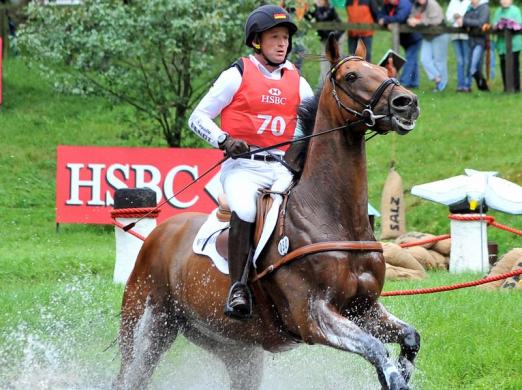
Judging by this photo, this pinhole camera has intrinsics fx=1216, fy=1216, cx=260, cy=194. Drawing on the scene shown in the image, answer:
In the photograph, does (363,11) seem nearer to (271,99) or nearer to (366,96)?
(271,99)

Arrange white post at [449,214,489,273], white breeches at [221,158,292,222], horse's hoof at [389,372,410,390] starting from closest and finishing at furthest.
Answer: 1. horse's hoof at [389,372,410,390]
2. white breeches at [221,158,292,222]
3. white post at [449,214,489,273]

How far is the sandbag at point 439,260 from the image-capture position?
14.1m

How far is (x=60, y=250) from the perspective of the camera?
1559 cm

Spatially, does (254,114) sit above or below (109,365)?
above

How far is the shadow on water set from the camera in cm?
891

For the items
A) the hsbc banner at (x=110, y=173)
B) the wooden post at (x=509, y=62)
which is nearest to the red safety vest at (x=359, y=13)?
the wooden post at (x=509, y=62)

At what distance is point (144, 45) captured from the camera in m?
18.9

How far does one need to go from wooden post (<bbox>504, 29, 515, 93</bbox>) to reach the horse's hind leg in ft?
51.2

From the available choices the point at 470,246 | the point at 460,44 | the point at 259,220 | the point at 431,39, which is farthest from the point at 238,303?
the point at 431,39

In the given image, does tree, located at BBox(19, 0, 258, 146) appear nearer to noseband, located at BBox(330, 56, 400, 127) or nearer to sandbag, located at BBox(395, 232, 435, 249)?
sandbag, located at BBox(395, 232, 435, 249)

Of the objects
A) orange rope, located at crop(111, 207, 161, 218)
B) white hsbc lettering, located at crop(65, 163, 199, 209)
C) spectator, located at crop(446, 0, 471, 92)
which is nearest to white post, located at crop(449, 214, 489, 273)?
orange rope, located at crop(111, 207, 161, 218)

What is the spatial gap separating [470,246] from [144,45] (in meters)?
7.42

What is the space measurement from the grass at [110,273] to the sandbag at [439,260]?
1.11 m

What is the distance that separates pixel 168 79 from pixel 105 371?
1020 cm
